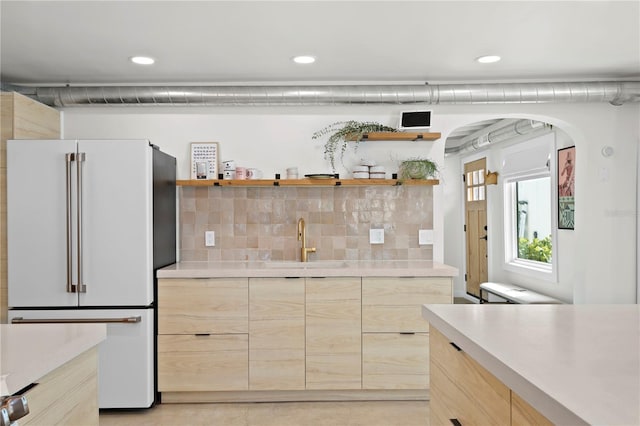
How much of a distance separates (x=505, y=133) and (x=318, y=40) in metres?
3.42

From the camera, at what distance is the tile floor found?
3186mm

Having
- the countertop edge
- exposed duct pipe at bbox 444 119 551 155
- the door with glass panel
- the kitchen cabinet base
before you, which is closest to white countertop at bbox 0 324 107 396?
the countertop edge

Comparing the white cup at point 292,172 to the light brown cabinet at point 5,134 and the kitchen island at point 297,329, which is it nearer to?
the kitchen island at point 297,329

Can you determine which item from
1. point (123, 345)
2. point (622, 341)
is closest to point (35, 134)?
point (123, 345)

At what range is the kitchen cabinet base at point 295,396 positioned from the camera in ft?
11.5

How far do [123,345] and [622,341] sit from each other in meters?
2.98

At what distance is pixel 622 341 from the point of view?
4.12ft

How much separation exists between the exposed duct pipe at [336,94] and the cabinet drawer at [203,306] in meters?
1.47

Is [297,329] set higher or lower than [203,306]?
lower

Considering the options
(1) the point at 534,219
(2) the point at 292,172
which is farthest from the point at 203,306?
(1) the point at 534,219

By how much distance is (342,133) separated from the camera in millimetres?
3967

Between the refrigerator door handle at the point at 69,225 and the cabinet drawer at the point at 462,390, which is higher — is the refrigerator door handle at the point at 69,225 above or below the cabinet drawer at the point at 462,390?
above

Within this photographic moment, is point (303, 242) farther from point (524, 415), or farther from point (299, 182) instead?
point (524, 415)

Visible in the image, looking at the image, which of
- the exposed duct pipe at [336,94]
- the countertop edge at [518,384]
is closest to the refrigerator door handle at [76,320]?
the exposed duct pipe at [336,94]
